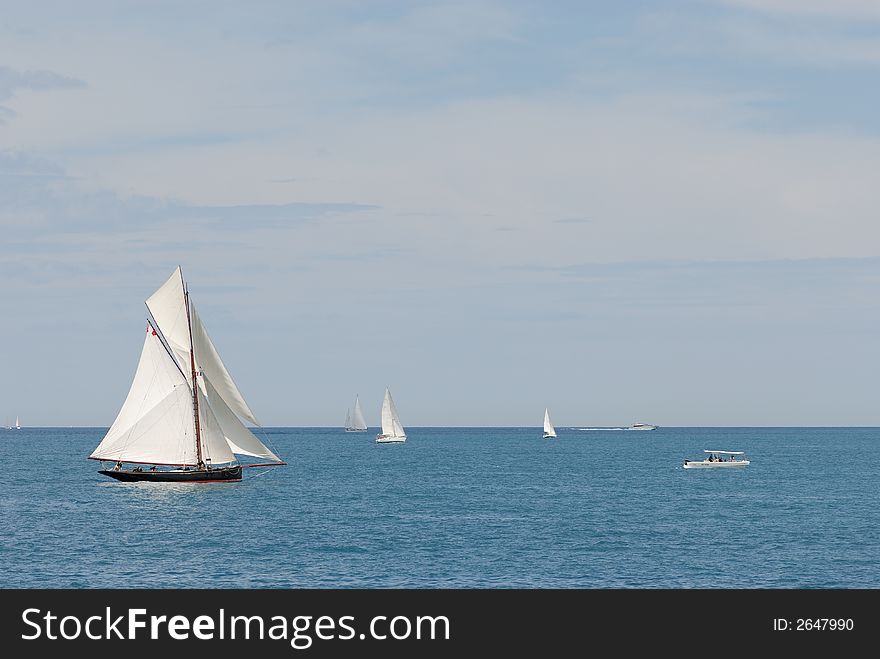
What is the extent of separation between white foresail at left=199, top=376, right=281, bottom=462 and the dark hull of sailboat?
2.53m

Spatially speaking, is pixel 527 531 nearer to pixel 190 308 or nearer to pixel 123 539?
pixel 123 539

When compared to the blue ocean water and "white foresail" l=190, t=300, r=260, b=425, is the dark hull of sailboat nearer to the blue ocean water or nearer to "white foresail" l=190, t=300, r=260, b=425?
the blue ocean water

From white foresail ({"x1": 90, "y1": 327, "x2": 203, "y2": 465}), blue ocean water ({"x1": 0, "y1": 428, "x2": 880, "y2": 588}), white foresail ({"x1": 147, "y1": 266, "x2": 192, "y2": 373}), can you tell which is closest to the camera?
blue ocean water ({"x1": 0, "y1": 428, "x2": 880, "y2": 588})

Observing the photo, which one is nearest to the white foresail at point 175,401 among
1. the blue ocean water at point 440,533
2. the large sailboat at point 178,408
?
the large sailboat at point 178,408

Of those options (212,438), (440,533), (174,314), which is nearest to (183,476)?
(212,438)

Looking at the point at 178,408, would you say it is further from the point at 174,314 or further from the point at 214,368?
the point at 174,314

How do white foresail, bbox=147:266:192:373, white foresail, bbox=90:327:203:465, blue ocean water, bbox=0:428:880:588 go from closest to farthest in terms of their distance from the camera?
blue ocean water, bbox=0:428:880:588
white foresail, bbox=90:327:203:465
white foresail, bbox=147:266:192:373

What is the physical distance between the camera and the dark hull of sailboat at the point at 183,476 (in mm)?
113000

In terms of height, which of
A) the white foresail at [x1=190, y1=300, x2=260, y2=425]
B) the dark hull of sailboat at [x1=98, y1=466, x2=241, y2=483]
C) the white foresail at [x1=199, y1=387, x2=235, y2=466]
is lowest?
the dark hull of sailboat at [x1=98, y1=466, x2=241, y2=483]

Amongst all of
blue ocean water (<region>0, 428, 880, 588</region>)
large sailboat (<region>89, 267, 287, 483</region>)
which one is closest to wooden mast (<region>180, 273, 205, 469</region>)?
large sailboat (<region>89, 267, 287, 483</region>)

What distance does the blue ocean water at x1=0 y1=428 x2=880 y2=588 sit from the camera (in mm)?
60250

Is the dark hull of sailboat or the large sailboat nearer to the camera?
the large sailboat

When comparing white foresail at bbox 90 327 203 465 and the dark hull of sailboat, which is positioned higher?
white foresail at bbox 90 327 203 465
